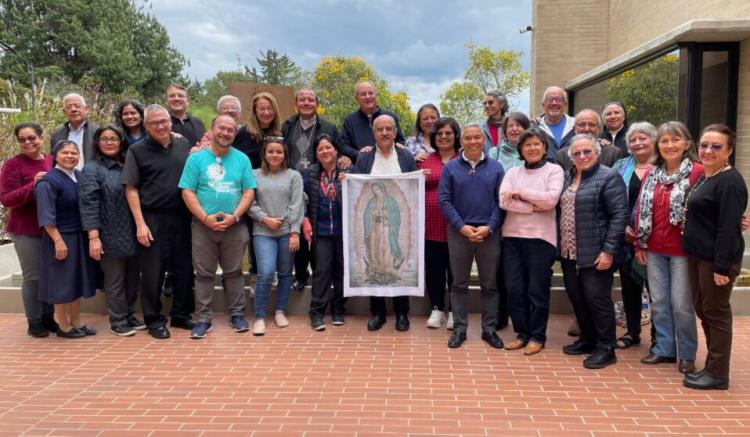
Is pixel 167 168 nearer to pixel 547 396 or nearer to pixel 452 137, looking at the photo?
pixel 452 137

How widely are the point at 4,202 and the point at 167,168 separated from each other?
150 centimetres

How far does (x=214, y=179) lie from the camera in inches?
205

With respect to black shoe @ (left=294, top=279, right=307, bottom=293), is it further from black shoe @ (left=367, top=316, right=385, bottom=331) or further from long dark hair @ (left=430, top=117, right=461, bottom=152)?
long dark hair @ (left=430, top=117, right=461, bottom=152)

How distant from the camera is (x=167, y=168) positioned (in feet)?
17.3

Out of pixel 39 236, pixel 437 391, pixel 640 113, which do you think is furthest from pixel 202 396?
pixel 640 113

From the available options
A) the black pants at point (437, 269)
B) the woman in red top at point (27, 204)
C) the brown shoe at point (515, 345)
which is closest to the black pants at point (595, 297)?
the brown shoe at point (515, 345)

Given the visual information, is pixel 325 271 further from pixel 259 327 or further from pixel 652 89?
pixel 652 89

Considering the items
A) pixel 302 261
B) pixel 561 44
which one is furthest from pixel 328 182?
pixel 561 44

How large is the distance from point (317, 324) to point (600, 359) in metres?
2.59

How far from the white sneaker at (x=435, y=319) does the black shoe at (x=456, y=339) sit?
42 centimetres

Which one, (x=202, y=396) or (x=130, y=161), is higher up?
(x=130, y=161)

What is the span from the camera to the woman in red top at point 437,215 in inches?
208

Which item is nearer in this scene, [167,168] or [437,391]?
[437,391]

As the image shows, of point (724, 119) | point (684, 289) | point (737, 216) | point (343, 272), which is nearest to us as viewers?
point (737, 216)
